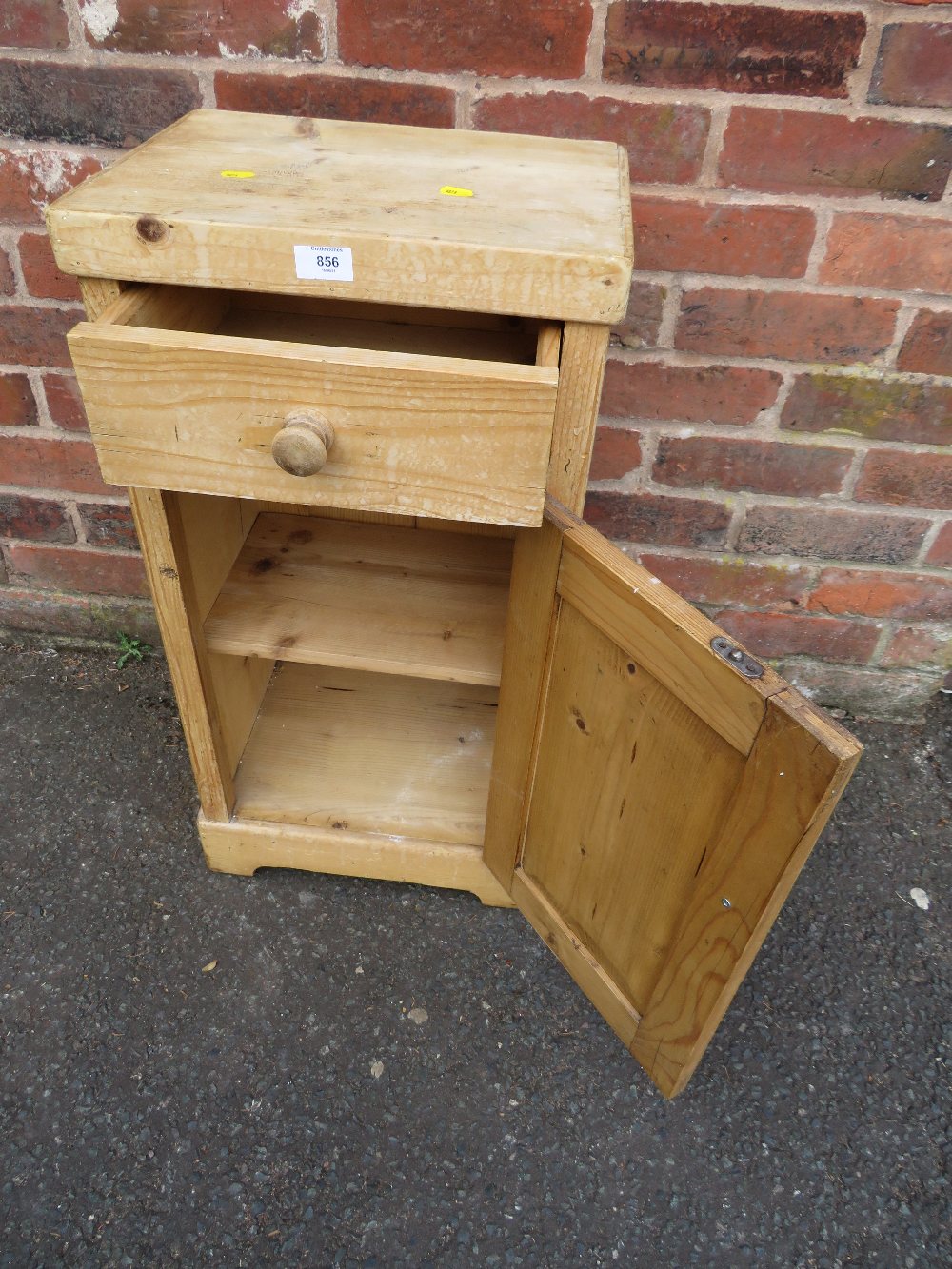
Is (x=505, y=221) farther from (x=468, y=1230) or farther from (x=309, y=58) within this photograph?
(x=468, y=1230)

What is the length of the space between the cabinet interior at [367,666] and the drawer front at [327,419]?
0.37m

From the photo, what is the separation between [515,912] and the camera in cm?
137

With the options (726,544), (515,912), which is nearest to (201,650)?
(515,912)

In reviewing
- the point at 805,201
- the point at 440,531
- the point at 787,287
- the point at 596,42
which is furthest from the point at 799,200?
the point at 440,531

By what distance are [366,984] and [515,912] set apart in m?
0.25

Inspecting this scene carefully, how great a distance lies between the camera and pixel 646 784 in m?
0.94

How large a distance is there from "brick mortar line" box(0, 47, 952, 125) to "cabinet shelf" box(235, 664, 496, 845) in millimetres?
887

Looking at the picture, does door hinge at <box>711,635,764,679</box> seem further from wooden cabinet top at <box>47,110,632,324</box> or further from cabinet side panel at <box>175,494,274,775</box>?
cabinet side panel at <box>175,494,274,775</box>

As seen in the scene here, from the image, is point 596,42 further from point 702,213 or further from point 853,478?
point 853,478

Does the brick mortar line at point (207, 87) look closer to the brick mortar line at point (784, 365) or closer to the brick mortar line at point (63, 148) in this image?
the brick mortar line at point (63, 148)

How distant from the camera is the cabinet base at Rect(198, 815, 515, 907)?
4.37ft

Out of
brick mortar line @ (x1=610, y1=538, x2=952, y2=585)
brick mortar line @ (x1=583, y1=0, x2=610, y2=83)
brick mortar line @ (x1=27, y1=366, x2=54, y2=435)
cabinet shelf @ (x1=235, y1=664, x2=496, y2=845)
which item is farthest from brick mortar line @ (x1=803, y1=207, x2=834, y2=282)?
brick mortar line @ (x1=27, y1=366, x2=54, y2=435)

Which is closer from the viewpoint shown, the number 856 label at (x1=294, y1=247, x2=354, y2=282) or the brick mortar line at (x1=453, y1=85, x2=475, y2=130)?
the number 856 label at (x1=294, y1=247, x2=354, y2=282)

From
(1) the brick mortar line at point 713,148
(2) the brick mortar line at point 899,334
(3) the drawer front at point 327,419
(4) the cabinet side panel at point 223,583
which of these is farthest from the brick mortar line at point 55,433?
(2) the brick mortar line at point 899,334
